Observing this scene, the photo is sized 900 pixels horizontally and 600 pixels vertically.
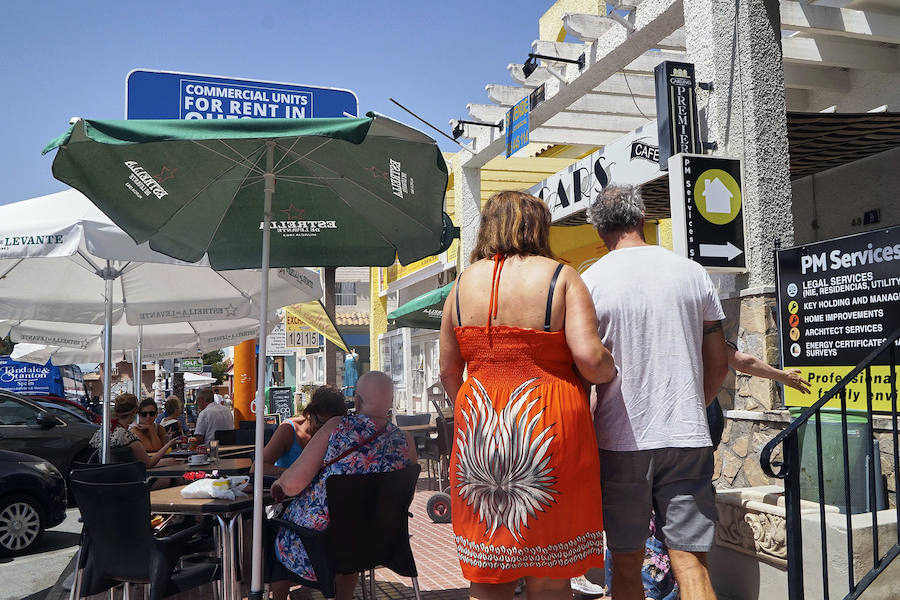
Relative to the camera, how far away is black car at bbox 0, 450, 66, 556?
790 cm

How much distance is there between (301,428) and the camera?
5.52 m

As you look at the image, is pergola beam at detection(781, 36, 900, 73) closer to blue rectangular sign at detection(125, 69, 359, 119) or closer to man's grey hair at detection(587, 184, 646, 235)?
blue rectangular sign at detection(125, 69, 359, 119)

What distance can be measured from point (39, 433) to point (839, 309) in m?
11.3

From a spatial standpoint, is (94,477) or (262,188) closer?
(94,477)

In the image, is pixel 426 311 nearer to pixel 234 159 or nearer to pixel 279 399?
pixel 234 159

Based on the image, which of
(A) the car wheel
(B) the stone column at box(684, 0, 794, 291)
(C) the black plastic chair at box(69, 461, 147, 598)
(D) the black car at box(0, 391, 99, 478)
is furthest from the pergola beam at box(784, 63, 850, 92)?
(D) the black car at box(0, 391, 99, 478)

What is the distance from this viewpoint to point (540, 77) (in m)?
9.88

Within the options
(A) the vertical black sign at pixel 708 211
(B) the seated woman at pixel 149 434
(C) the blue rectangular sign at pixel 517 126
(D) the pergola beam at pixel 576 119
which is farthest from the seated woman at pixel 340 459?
(D) the pergola beam at pixel 576 119

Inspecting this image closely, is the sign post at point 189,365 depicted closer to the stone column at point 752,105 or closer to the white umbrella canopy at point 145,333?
the white umbrella canopy at point 145,333

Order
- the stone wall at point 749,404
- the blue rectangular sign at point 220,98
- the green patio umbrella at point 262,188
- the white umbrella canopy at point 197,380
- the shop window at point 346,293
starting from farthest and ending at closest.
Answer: the shop window at point 346,293 < the white umbrella canopy at point 197,380 < the blue rectangular sign at point 220,98 < the stone wall at point 749,404 < the green patio umbrella at point 262,188

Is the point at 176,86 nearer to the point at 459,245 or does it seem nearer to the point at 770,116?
the point at 770,116

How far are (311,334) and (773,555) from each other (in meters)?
26.1

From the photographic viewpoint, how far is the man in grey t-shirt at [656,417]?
9.47 feet

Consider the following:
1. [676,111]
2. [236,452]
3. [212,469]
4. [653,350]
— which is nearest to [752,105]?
[676,111]
